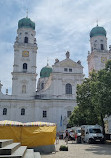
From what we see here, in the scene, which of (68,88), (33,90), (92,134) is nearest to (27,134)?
(92,134)

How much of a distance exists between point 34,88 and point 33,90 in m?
0.48

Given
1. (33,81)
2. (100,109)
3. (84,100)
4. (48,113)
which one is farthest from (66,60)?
(100,109)

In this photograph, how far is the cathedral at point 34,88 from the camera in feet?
137

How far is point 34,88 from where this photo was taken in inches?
1699

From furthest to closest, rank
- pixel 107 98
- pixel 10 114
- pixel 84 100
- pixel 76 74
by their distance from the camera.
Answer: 1. pixel 76 74
2. pixel 10 114
3. pixel 84 100
4. pixel 107 98

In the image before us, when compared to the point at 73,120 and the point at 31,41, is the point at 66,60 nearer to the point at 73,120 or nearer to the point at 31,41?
the point at 31,41

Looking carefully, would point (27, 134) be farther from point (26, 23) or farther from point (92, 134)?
point (26, 23)

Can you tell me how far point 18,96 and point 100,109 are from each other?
25450 mm

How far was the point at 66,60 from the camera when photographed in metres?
45.4

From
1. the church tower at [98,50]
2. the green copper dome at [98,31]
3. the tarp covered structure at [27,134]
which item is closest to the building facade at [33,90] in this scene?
the church tower at [98,50]

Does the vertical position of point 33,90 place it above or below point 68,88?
below

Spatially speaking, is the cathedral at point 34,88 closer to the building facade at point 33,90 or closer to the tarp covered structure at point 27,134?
the building facade at point 33,90

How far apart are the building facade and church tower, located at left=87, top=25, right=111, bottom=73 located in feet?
13.9

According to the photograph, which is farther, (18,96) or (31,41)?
(31,41)
